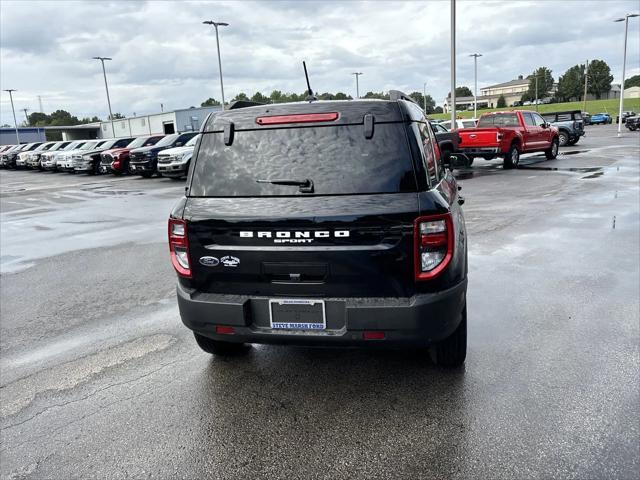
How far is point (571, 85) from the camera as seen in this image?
A: 5285 inches

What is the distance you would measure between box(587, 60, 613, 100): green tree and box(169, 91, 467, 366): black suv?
154 metres

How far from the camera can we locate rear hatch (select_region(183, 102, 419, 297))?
9.98ft

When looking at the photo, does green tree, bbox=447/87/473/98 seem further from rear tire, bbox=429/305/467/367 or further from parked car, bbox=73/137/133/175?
rear tire, bbox=429/305/467/367

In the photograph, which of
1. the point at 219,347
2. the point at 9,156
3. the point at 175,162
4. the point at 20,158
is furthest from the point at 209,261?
the point at 9,156

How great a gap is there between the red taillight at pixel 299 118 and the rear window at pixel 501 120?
17984 mm

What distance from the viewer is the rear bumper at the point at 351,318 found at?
3.07 metres

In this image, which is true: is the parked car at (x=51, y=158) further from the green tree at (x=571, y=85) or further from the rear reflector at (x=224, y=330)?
the green tree at (x=571, y=85)

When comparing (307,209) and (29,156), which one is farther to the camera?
(29,156)

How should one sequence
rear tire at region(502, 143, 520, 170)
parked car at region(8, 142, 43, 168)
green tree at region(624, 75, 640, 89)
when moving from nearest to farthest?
1. rear tire at region(502, 143, 520, 170)
2. parked car at region(8, 142, 43, 168)
3. green tree at region(624, 75, 640, 89)

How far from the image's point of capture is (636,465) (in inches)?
105

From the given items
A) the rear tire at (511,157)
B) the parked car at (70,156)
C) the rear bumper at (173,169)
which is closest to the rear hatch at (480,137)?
the rear tire at (511,157)

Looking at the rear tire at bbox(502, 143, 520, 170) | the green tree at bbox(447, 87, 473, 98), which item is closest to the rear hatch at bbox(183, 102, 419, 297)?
the rear tire at bbox(502, 143, 520, 170)

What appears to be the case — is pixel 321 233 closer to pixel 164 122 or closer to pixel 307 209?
pixel 307 209

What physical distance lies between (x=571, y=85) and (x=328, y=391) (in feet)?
495
